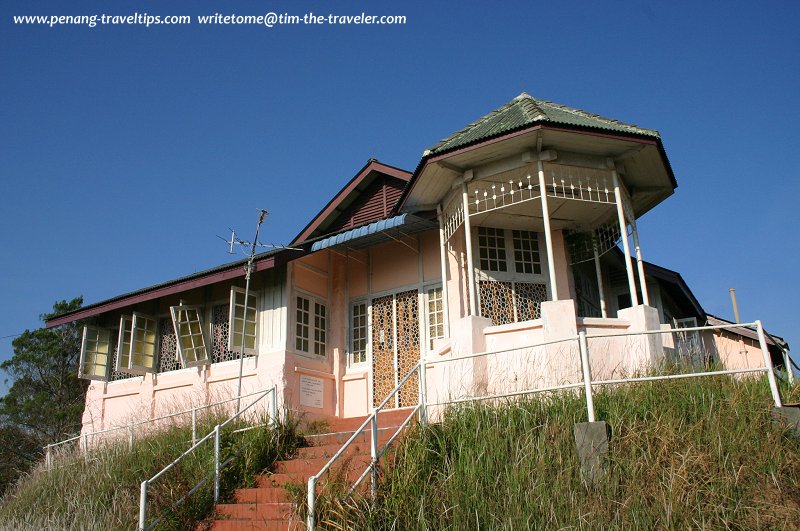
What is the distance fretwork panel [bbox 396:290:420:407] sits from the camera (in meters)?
12.6

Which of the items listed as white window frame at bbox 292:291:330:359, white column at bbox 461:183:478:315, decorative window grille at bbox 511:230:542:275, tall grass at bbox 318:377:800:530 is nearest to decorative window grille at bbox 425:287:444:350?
decorative window grille at bbox 511:230:542:275

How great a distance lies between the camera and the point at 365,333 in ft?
44.4

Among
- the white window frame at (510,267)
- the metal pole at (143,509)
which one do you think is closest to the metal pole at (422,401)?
the metal pole at (143,509)

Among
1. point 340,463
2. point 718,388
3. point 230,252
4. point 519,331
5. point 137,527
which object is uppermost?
point 230,252

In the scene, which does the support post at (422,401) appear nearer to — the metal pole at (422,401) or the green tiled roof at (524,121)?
the metal pole at (422,401)

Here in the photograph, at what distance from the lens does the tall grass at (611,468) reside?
573cm

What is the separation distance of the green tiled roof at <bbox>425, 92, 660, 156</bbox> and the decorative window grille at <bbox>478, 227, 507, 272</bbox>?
176cm

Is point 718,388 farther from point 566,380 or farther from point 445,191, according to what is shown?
point 445,191

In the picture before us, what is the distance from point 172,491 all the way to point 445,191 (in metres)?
6.26

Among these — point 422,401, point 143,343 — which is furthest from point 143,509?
point 143,343

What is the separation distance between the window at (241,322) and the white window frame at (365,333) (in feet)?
5.99

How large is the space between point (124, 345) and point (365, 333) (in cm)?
536

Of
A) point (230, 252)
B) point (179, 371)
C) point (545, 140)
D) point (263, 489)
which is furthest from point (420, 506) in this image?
point (179, 371)

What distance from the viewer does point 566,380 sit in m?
8.91
